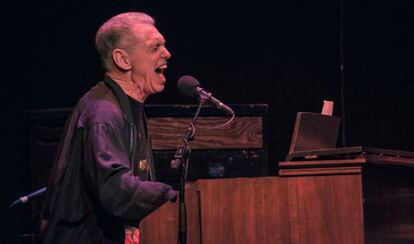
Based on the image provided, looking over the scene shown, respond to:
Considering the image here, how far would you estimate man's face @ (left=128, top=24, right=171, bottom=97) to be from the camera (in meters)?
2.63

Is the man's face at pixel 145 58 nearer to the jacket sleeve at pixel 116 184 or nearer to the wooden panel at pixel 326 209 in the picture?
the jacket sleeve at pixel 116 184

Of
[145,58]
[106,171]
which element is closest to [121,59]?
[145,58]

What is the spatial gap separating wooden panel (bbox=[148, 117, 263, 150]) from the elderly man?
1007mm

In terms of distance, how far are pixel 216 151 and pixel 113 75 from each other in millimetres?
1171

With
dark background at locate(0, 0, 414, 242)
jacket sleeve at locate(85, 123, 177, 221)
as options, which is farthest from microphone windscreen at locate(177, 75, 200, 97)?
dark background at locate(0, 0, 414, 242)

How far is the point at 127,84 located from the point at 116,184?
1.77 ft

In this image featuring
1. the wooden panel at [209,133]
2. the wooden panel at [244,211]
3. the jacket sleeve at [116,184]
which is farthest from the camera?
the wooden panel at [209,133]

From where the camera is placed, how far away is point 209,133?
12.2ft

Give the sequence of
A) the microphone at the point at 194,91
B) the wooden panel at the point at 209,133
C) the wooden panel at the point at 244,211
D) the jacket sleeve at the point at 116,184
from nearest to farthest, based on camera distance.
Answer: the jacket sleeve at the point at 116,184 < the wooden panel at the point at 244,211 < the microphone at the point at 194,91 < the wooden panel at the point at 209,133

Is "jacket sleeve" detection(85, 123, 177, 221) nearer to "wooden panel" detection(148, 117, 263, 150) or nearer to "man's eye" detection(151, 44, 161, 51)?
"man's eye" detection(151, 44, 161, 51)

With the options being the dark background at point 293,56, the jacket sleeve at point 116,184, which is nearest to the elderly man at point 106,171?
the jacket sleeve at point 116,184

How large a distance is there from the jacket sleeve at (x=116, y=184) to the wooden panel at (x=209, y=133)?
1327 mm

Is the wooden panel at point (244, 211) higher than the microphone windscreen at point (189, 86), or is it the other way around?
the microphone windscreen at point (189, 86)

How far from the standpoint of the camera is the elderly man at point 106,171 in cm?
221
